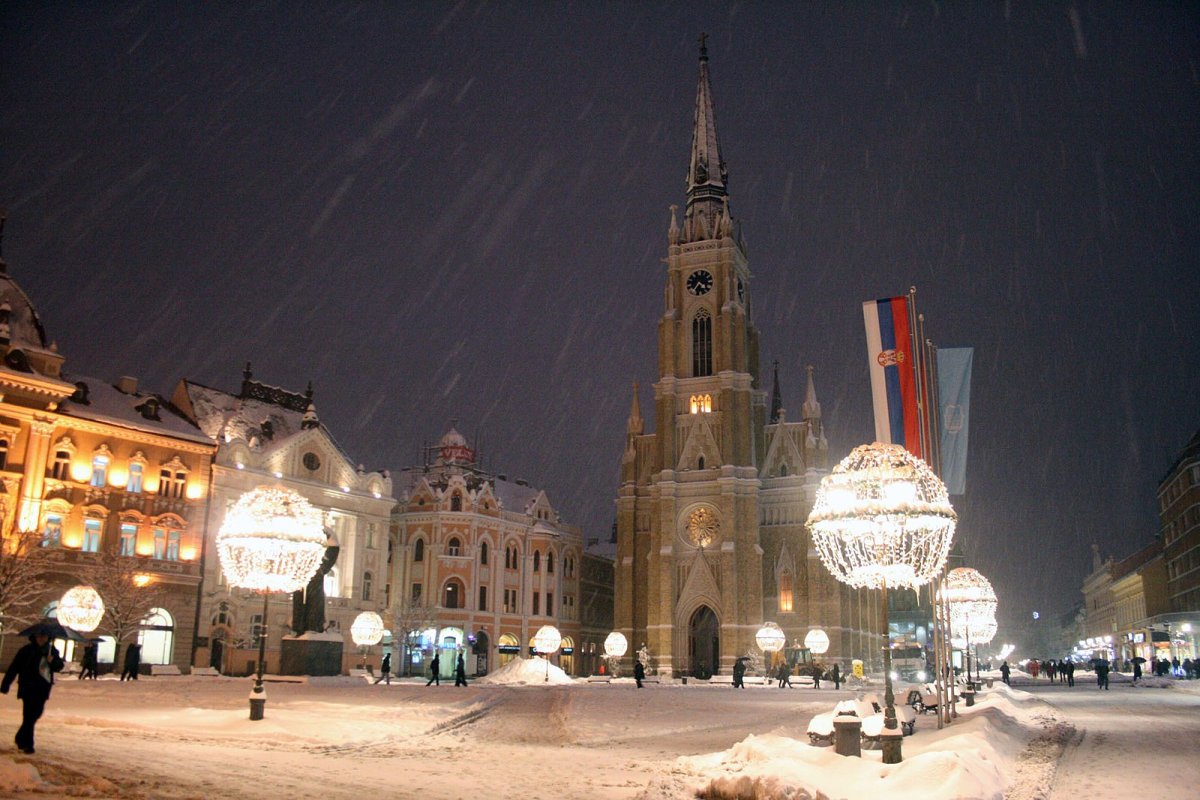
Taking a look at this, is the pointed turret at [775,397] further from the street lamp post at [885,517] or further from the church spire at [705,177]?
the street lamp post at [885,517]

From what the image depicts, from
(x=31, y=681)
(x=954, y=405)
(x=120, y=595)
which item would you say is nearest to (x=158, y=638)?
(x=120, y=595)

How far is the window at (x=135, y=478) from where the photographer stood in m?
49.2

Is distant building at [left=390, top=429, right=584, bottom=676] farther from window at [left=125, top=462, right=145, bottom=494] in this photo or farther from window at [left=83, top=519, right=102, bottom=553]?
window at [left=83, top=519, right=102, bottom=553]

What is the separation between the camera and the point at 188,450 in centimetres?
5206

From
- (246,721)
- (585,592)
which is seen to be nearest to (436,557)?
(585,592)

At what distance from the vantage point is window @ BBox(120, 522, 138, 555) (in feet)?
158

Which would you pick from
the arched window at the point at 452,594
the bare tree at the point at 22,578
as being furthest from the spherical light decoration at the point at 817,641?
the bare tree at the point at 22,578

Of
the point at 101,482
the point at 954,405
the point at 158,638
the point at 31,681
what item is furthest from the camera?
the point at 158,638

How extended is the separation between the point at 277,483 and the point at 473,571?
19589 mm

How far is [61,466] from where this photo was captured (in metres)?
45.9

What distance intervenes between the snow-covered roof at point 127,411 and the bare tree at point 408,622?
18931mm

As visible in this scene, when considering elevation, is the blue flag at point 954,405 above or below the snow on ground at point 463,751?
above

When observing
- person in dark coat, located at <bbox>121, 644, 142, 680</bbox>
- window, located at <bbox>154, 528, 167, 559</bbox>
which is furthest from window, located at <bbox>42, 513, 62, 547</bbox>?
person in dark coat, located at <bbox>121, 644, 142, 680</bbox>

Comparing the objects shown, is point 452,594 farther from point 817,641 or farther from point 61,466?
point 61,466
